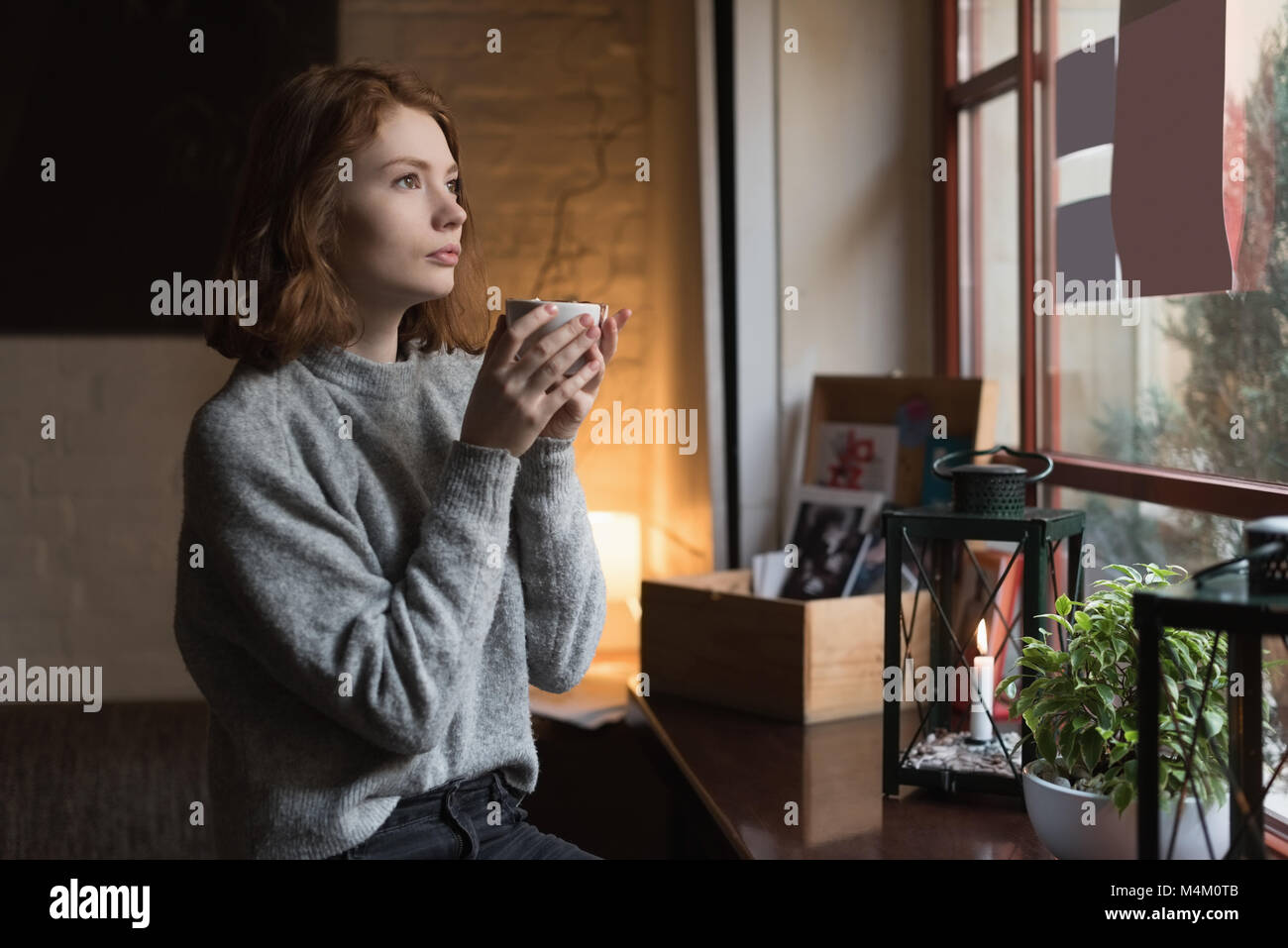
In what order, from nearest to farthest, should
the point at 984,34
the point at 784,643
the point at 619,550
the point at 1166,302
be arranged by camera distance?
the point at 1166,302
the point at 784,643
the point at 984,34
the point at 619,550

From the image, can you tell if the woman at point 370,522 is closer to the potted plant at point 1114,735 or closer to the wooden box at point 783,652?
the potted plant at point 1114,735

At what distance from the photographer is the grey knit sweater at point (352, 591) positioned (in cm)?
106

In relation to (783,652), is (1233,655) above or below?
above

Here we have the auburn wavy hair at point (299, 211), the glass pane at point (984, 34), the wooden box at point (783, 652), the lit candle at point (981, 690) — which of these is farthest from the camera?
the glass pane at point (984, 34)

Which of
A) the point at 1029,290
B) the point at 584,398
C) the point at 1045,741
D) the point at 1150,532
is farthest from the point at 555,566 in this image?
the point at 1029,290

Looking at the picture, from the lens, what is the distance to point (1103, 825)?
113cm

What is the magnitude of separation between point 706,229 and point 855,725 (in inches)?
41.2

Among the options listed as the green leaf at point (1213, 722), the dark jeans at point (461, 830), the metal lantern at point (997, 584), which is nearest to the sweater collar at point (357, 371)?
the dark jeans at point (461, 830)

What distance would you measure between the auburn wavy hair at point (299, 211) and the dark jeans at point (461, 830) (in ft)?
1.43

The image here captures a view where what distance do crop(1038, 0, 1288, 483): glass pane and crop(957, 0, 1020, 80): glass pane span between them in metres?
0.21

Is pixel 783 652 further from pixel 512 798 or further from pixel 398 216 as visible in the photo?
pixel 398 216

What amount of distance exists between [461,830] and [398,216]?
0.58 m
